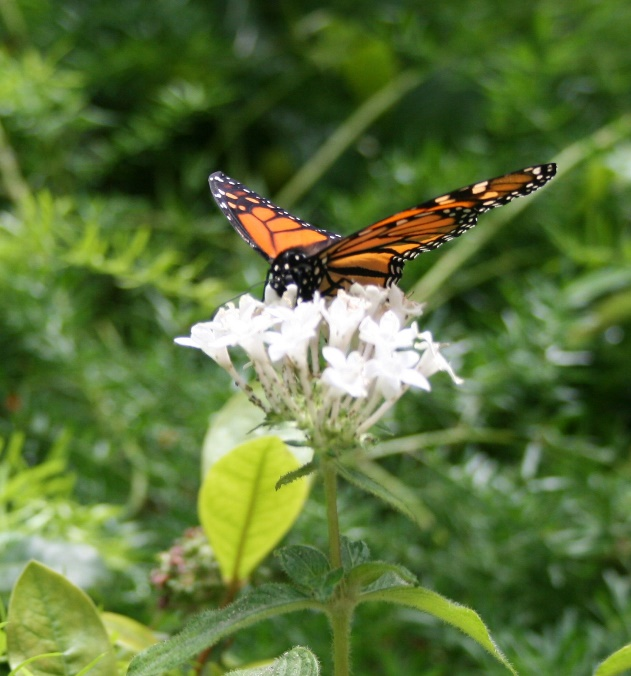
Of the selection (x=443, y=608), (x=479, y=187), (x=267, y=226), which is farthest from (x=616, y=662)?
(x=267, y=226)

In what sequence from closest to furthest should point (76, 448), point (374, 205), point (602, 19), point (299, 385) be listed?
point (299, 385) → point (76, 448) → point (374, 205) → point (602, 19)

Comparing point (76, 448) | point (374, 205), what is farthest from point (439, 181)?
point (76, 448)

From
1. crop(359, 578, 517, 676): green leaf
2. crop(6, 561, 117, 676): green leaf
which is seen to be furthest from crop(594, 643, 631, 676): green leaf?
crop(6, 561, 117, 676): green leaf

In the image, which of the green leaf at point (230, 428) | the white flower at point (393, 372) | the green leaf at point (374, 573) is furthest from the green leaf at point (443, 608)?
the green leaf at point (230, 428)

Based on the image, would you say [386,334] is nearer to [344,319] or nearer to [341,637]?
[344,319]

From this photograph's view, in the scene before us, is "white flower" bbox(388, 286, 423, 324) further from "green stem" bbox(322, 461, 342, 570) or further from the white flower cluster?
"green stem" bbox(322, 461, 342, 570)

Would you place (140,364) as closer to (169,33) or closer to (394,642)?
(394,642)

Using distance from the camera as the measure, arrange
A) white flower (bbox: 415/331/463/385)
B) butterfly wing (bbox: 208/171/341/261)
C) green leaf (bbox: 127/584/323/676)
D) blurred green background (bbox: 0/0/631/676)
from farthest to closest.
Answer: blurred green background (bbox: 0/0/631/676), butterfly wing (bbox: 208/171/341/261), white flower (bbox: 415/331/463/385), green leaf (bbox: 127/584/323/676)
